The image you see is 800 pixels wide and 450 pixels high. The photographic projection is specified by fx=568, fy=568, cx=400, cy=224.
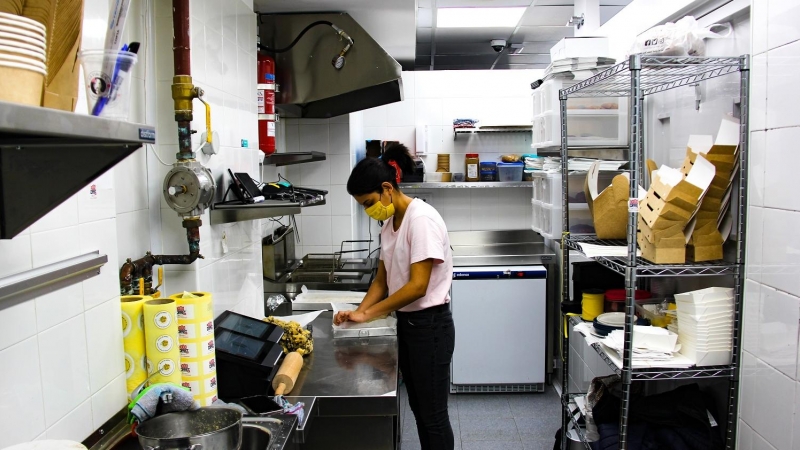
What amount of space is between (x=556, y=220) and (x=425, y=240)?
1484 millimetres

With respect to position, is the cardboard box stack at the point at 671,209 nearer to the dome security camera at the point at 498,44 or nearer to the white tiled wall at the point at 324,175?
the white tiled wall at the point at 324,175

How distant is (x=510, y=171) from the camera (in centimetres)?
449

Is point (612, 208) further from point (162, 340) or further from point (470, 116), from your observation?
point (470, 116)

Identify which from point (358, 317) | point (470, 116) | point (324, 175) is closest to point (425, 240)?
point (358, 317)

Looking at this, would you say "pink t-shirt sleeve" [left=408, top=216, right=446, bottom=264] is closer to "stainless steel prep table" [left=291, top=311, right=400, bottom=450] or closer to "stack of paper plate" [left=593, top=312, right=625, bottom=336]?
"stainless steel prep table" [left=291, top=311, right=400, bottom=450]

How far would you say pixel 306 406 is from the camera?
1.78m

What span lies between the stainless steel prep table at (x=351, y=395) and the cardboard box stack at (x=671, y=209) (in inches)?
41.5

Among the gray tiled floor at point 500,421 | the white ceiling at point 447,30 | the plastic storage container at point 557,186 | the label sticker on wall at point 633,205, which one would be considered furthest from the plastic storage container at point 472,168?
the label sticker on wall at point 633,205

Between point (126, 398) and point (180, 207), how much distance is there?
0.56 meters

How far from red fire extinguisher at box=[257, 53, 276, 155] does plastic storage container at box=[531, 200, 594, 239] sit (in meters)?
1.68

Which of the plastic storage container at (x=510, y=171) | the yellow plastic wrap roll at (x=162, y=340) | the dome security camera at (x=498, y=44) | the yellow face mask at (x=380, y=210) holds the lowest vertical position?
the yellow plastic wrap roll at (x=162, y=340)

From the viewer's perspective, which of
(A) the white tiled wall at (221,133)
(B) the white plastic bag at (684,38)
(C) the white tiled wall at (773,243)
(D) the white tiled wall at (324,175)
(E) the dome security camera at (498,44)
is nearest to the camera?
(C) the white tiled wall at (773,243)

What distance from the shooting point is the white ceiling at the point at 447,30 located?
3.04m

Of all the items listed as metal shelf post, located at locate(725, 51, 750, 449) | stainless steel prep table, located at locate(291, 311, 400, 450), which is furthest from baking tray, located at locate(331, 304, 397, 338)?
metal shelf post, located at locate(725, 51, 750, 449)
